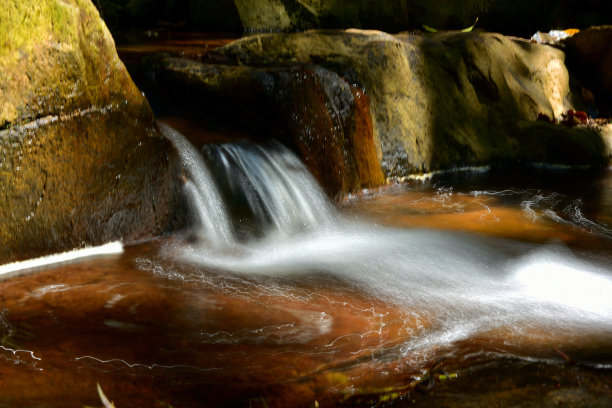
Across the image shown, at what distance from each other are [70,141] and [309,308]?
194cm

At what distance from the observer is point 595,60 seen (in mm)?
10156

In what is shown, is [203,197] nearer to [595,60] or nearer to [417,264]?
[417,264]

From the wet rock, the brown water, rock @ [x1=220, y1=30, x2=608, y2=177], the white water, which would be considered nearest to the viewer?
the brown water

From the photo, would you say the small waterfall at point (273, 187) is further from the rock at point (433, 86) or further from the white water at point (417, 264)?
the rock at point (433, 86)

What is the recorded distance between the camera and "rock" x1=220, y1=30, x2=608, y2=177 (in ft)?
21.3

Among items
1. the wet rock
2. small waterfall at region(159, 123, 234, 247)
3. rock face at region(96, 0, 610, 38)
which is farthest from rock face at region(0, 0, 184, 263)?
rock face at region(96, 0, 610, 38)

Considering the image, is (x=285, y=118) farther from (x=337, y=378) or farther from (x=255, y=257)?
(x=337, y=378)

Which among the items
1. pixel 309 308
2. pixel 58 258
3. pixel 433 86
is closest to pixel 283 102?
pixel 58 258

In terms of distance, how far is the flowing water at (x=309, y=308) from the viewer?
7.06ft

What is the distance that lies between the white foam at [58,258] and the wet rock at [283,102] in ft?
6.23

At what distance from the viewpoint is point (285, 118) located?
524 cm

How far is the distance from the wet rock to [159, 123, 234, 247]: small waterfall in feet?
2.60

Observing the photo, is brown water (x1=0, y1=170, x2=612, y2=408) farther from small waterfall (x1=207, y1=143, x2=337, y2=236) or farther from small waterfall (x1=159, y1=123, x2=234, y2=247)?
small waterfall (x1=207, y1=143, x2=337, y2=236)

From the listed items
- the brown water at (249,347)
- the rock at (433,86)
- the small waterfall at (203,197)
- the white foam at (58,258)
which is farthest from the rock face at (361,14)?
the brown water at (249,347)
